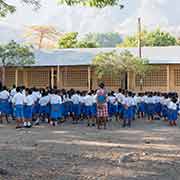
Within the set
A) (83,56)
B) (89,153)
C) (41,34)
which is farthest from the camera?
(41,34)

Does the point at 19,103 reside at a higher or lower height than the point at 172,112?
higher

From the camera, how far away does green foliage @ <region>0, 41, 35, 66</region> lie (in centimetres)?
2731

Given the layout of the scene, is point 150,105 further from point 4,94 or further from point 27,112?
point 4,94

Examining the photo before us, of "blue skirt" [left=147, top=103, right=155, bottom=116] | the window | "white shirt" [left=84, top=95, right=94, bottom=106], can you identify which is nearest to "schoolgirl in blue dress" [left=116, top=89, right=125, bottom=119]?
"white shirt" [left=84, top=95, right=94, bottom=106]

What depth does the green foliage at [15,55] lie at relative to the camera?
27.3 m

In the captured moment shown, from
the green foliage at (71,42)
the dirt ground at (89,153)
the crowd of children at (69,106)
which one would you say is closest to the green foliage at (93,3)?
the dirt ground at (89,153)

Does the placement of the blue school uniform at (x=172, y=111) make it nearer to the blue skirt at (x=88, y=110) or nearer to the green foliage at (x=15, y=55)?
the blue skirt at (x=88, y=110)

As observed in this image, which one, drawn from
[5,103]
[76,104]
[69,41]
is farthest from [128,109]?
[69,41]

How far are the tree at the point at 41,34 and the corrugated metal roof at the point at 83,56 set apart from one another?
902 inches

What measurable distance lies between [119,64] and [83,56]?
187 inches

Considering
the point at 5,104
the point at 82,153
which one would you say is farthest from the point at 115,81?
the point at 82,153

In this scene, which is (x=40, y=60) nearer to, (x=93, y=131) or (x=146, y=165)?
(x=93, y=131)

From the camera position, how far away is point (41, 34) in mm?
55812

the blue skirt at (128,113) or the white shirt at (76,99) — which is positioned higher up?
the white shirt at (76,99)
